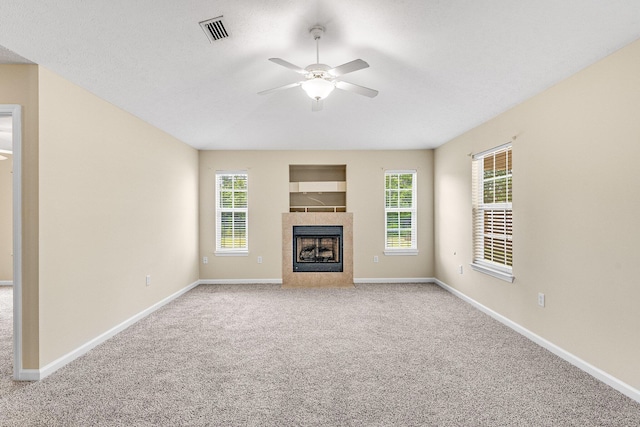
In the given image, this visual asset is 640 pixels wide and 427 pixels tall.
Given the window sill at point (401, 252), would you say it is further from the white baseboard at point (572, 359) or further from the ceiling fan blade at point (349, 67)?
the ceiling fan blade at point (349, 67)

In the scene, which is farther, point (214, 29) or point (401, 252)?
point (401, 252)

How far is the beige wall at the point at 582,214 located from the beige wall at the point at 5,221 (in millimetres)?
7949

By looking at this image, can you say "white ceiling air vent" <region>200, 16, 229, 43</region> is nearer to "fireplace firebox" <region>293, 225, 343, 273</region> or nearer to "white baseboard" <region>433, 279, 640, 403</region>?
"fireplace firebox" <region>293, 225, 343, 273</region>

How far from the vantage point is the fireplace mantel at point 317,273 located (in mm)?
6156

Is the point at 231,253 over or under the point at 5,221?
under

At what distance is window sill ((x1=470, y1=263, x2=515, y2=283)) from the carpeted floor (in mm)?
556

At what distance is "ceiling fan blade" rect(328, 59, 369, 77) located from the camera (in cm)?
259

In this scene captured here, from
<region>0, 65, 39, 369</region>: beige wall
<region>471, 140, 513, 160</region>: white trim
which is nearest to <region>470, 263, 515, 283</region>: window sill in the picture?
<region>471, 140, 513, 160</region>: white trim

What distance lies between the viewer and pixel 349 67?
2674 millimetres

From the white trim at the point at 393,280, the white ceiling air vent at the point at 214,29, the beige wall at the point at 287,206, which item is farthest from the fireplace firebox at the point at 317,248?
the white ceiling air vent at the point at 214,29

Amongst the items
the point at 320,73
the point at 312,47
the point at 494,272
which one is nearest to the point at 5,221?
the point at 312,47

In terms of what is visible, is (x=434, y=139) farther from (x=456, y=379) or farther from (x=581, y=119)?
(x=456, y=379)

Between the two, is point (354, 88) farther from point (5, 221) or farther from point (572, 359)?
point (5, 221)

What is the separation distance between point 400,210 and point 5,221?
7164mm
